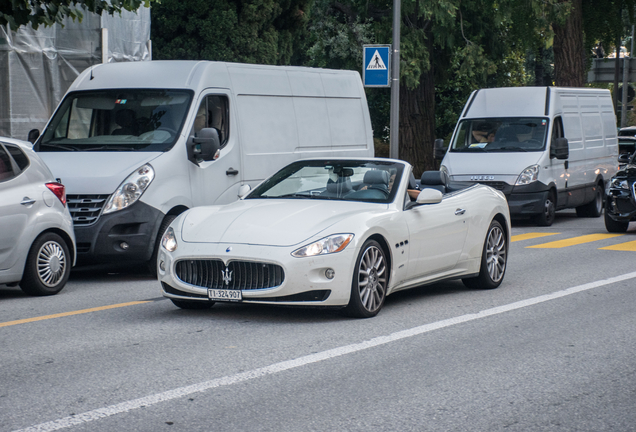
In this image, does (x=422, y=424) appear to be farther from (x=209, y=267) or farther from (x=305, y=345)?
(x=209, y=267)

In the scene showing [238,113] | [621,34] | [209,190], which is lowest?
[209,190]

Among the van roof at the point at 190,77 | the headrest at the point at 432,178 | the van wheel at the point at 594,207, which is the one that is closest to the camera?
the headrest at the point at 432,178

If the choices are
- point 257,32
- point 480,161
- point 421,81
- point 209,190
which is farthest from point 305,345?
point 257,32

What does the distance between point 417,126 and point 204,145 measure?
1543 centimetres

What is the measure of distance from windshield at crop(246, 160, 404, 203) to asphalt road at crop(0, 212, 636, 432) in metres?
1.07

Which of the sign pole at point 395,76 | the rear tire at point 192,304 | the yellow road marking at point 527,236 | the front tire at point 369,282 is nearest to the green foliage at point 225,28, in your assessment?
the sign pole at point 395,76

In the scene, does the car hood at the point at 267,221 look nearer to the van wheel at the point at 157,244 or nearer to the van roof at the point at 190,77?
the van wheel at the point at 157,244

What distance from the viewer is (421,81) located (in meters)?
26.5

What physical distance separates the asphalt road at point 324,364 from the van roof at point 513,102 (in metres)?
9.09

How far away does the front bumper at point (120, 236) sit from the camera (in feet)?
34.5

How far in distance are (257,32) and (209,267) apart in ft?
69.7

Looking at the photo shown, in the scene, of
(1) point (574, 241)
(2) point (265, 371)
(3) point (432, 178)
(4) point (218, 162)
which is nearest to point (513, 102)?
(1) point (574, 241)

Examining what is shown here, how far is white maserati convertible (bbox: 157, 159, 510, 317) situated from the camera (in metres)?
7.55

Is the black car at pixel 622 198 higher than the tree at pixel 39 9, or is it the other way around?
the tree at pixel 39 9
